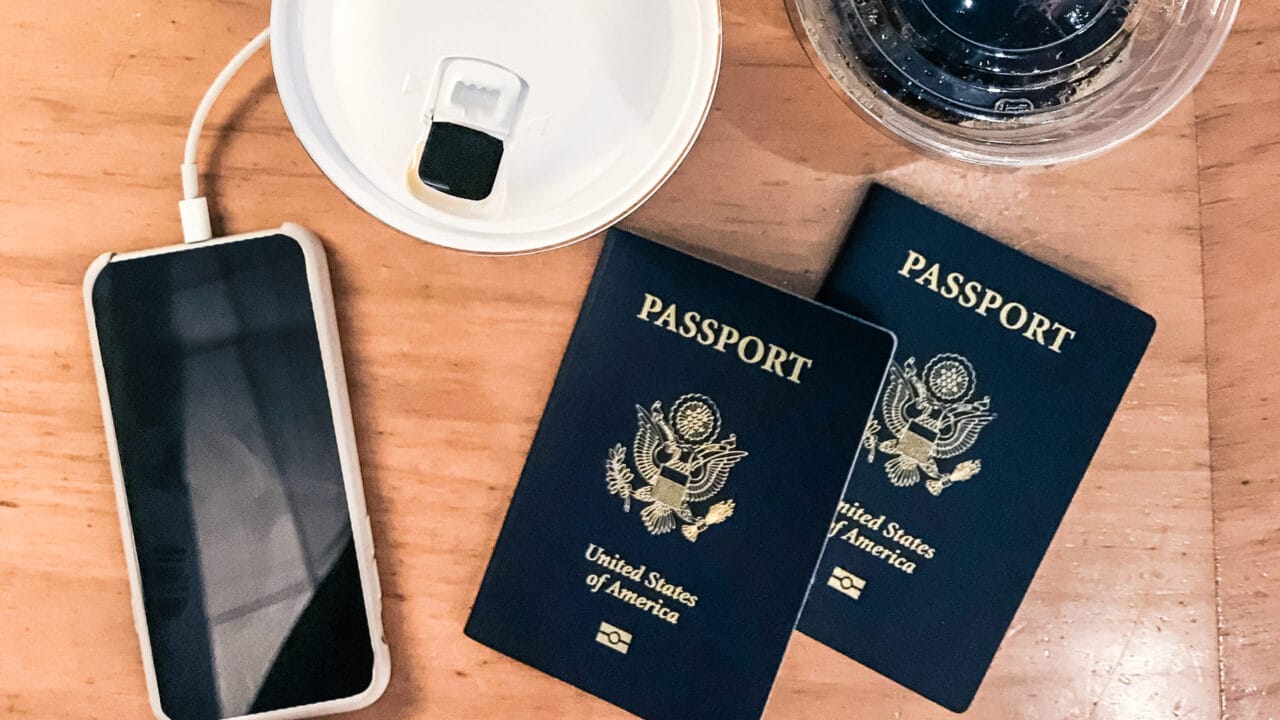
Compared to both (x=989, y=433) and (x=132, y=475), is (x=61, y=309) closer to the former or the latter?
(x=132, y=475)

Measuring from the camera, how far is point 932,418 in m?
0.45

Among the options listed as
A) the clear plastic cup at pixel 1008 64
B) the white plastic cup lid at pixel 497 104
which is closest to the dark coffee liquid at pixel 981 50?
the clear plastic cup at pixel 1008 64

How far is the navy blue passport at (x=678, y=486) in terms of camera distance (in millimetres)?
451

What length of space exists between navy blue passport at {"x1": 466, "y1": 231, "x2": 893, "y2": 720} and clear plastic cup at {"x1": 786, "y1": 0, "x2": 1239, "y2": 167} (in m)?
0.12

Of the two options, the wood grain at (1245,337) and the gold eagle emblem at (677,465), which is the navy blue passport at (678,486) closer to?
the gold eagle emblem at (677,465)

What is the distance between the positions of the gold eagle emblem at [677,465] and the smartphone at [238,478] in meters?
0.15

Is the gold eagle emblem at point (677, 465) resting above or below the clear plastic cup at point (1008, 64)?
below

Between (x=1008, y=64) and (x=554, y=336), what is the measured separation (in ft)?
0.92

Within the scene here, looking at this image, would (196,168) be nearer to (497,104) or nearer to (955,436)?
(497,104)

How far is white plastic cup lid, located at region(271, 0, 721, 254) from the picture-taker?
370 mm

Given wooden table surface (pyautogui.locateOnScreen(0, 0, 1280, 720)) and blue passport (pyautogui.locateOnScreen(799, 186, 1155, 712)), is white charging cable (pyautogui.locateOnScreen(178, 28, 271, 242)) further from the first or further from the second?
blue passport (pyautogui.locateOnScreen(799, 186, 1155, 712))

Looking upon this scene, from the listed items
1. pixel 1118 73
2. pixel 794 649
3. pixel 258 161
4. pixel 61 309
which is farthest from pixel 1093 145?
pixel 61 309

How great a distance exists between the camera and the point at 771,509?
1.50 ft

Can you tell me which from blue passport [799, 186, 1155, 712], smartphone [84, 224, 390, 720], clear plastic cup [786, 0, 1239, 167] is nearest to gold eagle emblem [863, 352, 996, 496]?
blue passport [799, 186, 1155, 712]
